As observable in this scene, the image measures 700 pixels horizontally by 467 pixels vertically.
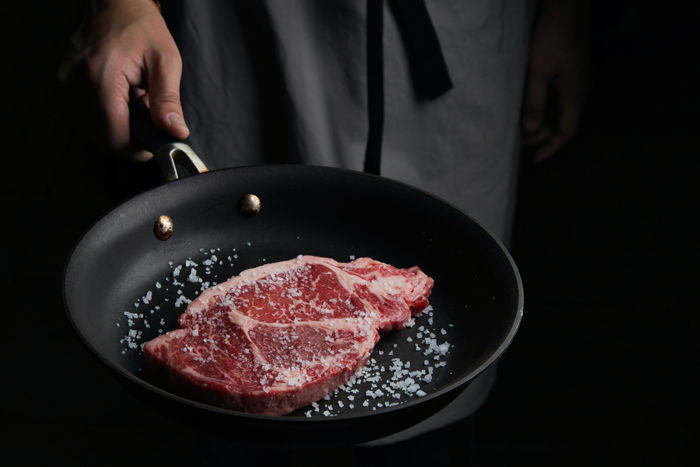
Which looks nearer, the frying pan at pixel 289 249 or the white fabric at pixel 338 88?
the frying pan at pixel 289 249

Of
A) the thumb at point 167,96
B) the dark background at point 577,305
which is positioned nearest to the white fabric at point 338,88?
the thumb at point 167,96

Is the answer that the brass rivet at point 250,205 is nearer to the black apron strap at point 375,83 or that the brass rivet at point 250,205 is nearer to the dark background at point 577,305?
the black apron strap at point 375,83

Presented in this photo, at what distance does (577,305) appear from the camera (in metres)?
2.10

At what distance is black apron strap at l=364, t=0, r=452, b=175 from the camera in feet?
3.93

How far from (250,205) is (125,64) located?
28 centimetres

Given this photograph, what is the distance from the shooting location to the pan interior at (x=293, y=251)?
90 centimetres

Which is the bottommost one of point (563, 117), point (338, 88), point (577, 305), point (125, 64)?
point (577, 305)

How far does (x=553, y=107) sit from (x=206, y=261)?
84 cm

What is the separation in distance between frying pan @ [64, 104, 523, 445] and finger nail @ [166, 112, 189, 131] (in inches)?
1.1

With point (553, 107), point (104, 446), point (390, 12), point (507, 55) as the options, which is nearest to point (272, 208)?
point (390, 12)

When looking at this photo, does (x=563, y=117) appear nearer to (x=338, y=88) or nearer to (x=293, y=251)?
(x=338, y=88)

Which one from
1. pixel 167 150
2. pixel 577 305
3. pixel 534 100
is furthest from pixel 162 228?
pixel 577 305

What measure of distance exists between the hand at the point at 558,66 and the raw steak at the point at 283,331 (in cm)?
59

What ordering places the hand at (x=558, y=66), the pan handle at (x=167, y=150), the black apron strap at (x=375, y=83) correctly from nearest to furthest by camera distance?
the pan handle at (x=167, y=150)
the black apron strap at (x=375, y=83)
the hand at (x=558, y=66)
